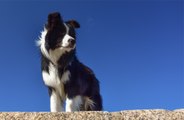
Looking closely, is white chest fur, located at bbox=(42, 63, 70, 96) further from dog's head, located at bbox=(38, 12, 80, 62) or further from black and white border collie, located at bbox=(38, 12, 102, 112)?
dog's head, located at bbox=(38, 12, 80, 62)

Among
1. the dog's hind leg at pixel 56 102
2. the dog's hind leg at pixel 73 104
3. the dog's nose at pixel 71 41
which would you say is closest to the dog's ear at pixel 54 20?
the dog's nose at pixel 71 41

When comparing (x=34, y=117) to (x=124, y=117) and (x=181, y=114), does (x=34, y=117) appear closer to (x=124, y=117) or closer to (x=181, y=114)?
(x=124, y=117)

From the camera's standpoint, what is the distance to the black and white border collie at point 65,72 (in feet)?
22.5

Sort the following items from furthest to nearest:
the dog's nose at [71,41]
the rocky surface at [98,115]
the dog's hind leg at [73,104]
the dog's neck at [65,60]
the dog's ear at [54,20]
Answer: the dog's ear at [54,20] → the dog's neck at [65,60] → the dog's nose at [71,41] → the dog's hind leg at [73,104] → the rocky surface at [98,115]

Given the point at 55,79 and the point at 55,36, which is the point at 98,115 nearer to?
the point at 55,79

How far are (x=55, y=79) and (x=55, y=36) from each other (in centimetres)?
78

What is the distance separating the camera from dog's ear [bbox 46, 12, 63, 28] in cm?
718

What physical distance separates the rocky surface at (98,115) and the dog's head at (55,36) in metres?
3.57

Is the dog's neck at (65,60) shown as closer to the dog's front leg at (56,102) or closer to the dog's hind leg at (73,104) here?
the dog's front leg at (56,102)

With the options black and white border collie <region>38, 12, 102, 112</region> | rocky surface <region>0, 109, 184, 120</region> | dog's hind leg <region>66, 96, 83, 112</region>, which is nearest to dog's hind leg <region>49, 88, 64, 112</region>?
black and white border collie <region>38, 12, 102, 112</region>

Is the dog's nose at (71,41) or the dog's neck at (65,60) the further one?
the dog's neck at (65,60)

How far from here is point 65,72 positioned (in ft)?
22.9

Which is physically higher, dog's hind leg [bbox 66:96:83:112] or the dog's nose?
the dog's nose

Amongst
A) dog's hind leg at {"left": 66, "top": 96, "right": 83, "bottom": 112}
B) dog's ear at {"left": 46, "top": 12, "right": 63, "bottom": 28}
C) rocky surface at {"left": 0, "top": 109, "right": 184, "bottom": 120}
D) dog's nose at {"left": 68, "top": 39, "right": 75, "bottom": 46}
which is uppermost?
dog's ear at {"left": 46, "top": 12, "right": 63, "bottom": 28}
